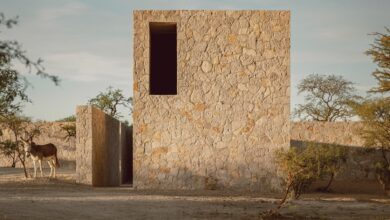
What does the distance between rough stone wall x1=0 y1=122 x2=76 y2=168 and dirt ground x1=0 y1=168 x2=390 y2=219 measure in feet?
34.0

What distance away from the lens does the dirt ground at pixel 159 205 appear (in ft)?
34.7

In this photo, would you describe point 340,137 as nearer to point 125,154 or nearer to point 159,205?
point 125,154

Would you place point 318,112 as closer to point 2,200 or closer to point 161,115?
point 161,115

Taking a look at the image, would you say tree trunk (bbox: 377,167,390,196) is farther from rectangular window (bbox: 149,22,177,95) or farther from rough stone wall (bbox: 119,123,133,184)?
rough stone wall (bbox: 119,123,133,184)

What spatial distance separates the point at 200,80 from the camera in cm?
1559

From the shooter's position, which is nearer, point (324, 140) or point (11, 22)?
point (11, 22)

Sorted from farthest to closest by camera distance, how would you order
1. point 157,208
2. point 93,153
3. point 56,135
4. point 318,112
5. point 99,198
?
1. point 318,112
2. point 56,135
3. point 93,153
4. point 99,198
5. point 157,208

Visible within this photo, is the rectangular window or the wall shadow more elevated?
the rectangular window

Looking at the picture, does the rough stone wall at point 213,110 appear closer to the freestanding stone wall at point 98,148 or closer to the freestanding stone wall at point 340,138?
the freestanding stone wall at point 98,148

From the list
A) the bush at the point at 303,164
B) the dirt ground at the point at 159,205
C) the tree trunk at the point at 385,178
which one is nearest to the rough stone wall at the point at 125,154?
the dirt ground at the point at 159,205

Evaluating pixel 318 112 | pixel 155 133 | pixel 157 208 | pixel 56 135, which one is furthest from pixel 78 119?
pixel 318 112

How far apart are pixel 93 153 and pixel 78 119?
1.07 meters

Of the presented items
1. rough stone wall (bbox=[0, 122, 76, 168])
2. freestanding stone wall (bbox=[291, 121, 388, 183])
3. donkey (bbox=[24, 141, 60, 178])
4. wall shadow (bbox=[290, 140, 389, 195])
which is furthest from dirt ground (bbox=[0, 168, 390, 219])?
rough stone wall (bbox=[0, 122, 76, 168])

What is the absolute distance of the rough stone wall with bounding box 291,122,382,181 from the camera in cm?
2325
